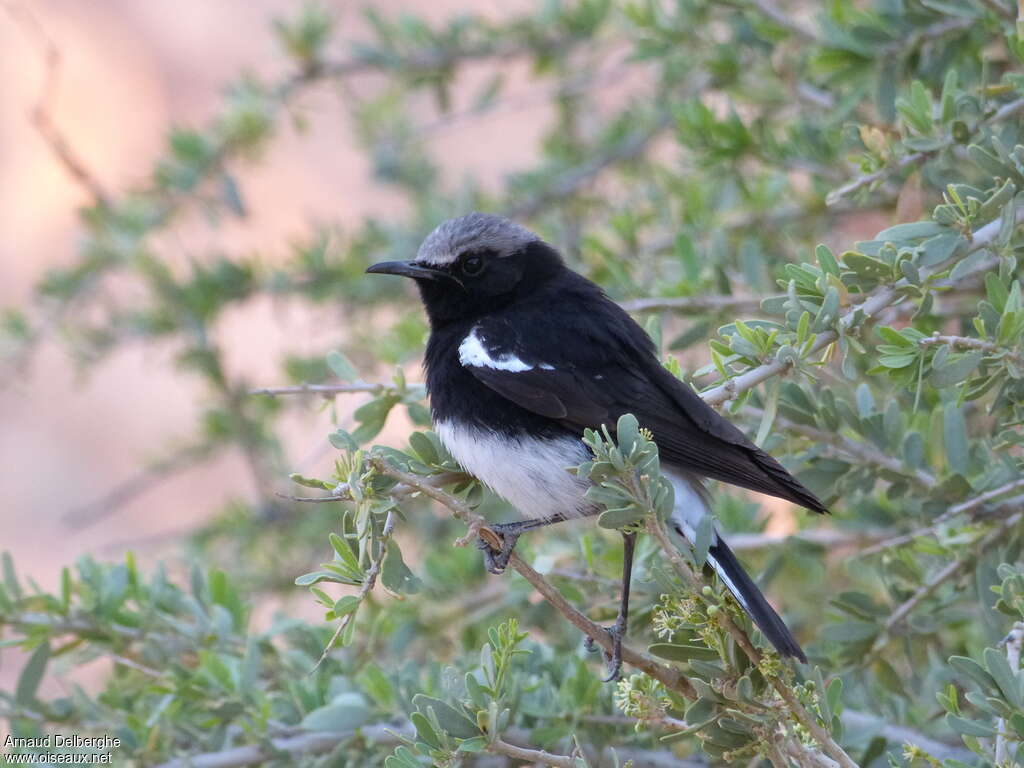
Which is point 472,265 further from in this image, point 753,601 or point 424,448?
point 753,601

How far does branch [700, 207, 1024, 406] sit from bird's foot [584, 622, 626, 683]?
22.9 inches

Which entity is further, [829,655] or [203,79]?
[203,79]

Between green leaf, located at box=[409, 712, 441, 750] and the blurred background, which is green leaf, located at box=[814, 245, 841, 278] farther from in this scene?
the blurred background

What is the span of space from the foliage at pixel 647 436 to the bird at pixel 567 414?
0.34 ft

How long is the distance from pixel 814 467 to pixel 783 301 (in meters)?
0.63

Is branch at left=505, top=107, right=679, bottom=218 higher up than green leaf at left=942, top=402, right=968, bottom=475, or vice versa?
branch at left=505, top=107, right=679, bottom=218

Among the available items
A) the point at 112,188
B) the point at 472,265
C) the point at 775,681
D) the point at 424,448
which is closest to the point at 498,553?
the point at 424,448

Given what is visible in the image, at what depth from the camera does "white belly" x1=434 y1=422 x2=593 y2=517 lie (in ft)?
Answer: 10.4

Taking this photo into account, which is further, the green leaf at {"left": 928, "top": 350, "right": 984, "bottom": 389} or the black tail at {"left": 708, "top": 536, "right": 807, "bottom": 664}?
the black tail at {"left": 708, "top": 536, "right": 807, "bottom": 664}

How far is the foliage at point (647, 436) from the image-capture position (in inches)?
96.7

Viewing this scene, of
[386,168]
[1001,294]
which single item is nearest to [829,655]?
[1001,294]

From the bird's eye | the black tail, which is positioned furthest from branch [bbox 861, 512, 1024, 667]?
the bird's eye

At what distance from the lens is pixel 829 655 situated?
3252 mm

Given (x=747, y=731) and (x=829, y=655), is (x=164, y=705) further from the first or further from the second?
(x=829, y=655)
